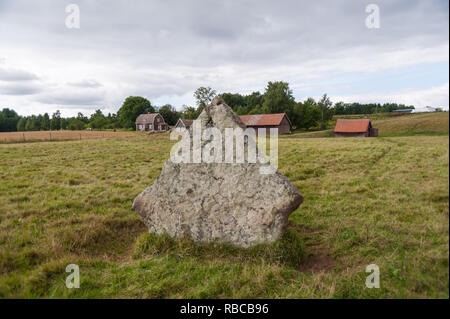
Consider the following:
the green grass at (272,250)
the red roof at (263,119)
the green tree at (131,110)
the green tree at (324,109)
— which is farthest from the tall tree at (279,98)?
the green tree at (131,110)

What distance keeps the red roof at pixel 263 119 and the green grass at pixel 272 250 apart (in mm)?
6752

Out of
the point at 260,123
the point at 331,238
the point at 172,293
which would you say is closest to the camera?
the point at 172,293

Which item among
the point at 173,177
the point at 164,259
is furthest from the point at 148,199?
the point at 164,259

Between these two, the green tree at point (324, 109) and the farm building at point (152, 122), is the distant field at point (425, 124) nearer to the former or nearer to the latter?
the green tree at point (324, 109)

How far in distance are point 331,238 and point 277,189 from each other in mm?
1762

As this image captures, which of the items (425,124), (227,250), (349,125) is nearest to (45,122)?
(349,125)

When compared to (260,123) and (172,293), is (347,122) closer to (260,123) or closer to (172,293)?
(260,123)

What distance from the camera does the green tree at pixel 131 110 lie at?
86.9 m

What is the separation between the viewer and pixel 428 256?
343 cm

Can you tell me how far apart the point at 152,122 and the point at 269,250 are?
73385 millimetres

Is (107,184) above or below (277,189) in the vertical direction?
below

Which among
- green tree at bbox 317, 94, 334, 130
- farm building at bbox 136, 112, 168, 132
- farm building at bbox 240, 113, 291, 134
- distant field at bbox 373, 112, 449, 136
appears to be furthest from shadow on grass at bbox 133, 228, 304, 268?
farm building at bbox 136, 112, 168, 132

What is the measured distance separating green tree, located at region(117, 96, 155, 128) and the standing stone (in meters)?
85.5
